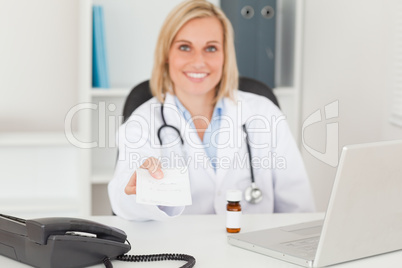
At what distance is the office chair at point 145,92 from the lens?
2355 millimetres

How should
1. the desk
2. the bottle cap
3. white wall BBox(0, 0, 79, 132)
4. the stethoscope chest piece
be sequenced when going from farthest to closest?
white wall BBox(0, 0, 79, 132) → the stethoscope chest piece → the bottle cap → the desk

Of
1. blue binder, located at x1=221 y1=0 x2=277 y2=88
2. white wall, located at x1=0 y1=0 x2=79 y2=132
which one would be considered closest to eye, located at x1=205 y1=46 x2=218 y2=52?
blue binder, located at x1=221 y1=0 x2=277 y2=88

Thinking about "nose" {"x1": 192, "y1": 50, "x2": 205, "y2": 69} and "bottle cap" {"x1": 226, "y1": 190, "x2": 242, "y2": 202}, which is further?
"nose" {"x1": 192, "y1": 50, "x2": 205, "y2": 69}

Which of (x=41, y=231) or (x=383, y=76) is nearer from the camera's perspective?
(x=41, y=231)

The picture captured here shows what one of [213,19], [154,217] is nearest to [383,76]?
[213,19]

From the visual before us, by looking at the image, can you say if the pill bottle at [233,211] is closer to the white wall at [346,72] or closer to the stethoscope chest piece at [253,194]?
the stethoscope chest piece at [253,194]

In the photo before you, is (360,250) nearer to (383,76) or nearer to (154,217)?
(154,217)

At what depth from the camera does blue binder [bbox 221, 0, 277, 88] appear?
9.98 ft

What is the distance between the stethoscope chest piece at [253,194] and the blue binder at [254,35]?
92cm

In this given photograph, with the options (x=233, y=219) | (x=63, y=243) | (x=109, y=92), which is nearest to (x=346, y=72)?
(x=109, y=92)

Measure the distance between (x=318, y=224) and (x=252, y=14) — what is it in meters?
1.49

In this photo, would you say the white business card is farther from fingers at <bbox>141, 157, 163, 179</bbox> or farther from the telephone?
the telephone

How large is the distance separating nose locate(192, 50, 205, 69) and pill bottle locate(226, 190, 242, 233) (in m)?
0.87

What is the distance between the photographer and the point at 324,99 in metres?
3.00
